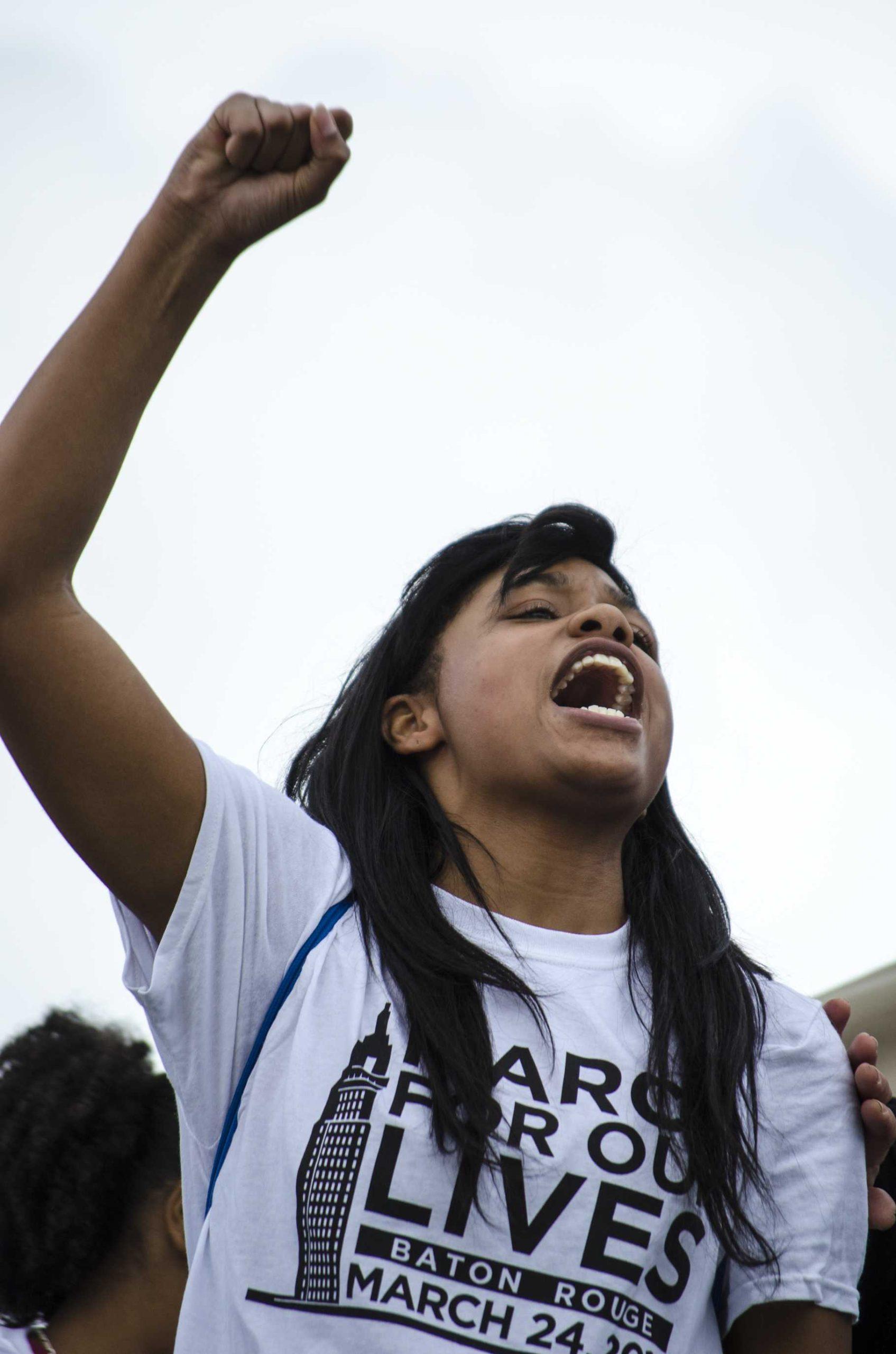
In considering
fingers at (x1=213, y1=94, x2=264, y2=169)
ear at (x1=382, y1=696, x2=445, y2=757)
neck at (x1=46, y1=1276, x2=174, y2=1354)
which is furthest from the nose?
neck at (x1=46, y1=1276, x2=174, y2=1354)

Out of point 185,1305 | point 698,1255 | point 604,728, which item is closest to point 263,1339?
point 185,1305

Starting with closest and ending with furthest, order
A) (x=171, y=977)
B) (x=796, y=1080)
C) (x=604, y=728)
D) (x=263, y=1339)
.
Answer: (x=263, y=1339), (x=171, y=977), (x=796, y=1080), (x=604, y=728)

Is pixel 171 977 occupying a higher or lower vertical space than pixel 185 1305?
higher

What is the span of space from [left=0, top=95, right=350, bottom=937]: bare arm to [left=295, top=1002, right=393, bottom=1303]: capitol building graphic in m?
0.31

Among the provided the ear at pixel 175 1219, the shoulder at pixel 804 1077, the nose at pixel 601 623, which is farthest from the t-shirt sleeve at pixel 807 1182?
the ear at pixel 175 1219

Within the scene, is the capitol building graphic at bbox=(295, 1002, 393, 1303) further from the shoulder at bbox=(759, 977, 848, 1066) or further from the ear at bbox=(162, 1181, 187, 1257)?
the ear at bbox=(162, 1181, 187, 1257)

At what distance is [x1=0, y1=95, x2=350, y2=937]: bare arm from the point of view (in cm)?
164

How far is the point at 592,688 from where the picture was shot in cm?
245

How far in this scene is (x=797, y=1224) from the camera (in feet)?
6.26

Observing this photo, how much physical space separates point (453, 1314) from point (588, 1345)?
0.17 meters

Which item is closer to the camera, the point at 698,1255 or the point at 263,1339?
the point at 263,1339

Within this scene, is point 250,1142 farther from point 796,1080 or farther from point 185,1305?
point 796,1080

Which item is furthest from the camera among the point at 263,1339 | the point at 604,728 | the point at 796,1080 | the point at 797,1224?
the point at 604,728

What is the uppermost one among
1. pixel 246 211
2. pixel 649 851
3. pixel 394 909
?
pixel 246 211
